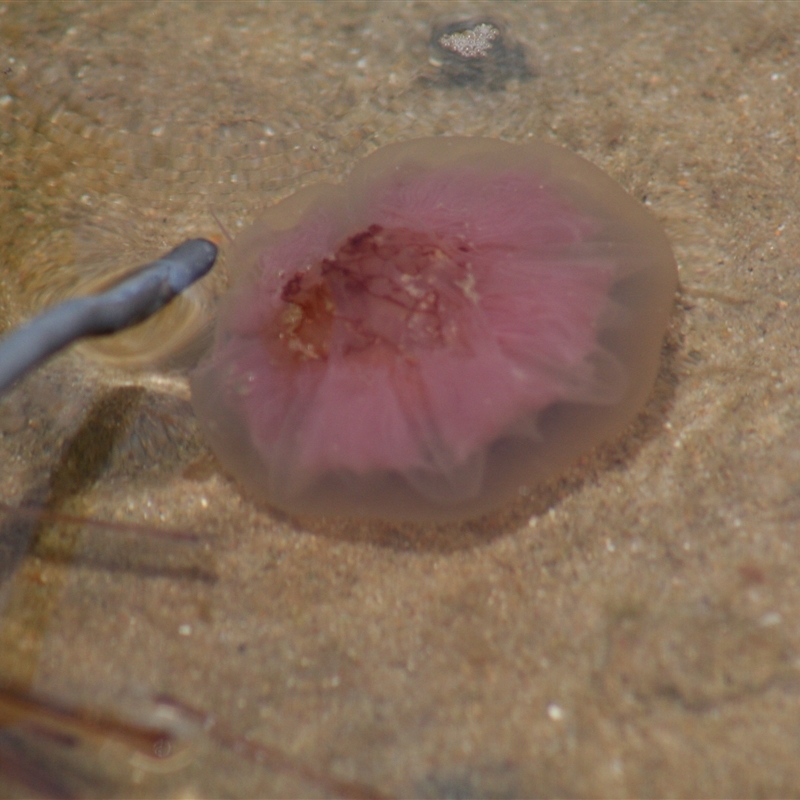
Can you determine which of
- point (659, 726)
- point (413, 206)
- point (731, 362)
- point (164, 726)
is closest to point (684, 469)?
point (731, 362)

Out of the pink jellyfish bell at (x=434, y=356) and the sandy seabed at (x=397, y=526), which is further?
the pink jellyfish bell at (x=434, y=356)

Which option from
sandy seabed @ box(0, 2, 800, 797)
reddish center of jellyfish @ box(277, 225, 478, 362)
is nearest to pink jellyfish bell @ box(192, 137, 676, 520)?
reddish center of jellyfish @ box(277, 225, 478, 362)

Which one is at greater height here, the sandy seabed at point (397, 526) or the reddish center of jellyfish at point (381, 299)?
the reddish center of jellyfish at point (381, 299)

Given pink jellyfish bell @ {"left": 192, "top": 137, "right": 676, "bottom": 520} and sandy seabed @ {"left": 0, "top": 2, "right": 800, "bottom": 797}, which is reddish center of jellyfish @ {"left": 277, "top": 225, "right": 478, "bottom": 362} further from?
sandy seabed @ {"left": 0, "top": 2, "right": 800, "bottom": 797}

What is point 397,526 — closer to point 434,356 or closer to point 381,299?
point 434,356

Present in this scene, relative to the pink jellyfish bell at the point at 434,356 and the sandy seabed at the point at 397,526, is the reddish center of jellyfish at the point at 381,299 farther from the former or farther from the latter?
the sandy seabed at the point at 397,526

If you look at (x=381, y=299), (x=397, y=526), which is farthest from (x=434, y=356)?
(x=397, y=526)

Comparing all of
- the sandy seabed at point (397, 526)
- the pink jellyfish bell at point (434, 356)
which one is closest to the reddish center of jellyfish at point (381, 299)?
the pink jellyfish bell at point (434, 356)

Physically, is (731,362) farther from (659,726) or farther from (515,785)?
(515,785)
